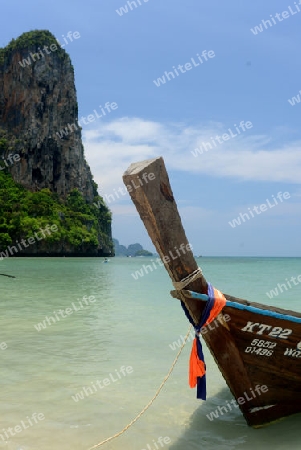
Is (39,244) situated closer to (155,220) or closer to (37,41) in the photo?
(37,41)

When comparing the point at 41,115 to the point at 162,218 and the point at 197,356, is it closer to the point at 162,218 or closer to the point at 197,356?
the point at 162,218

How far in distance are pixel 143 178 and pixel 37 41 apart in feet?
294

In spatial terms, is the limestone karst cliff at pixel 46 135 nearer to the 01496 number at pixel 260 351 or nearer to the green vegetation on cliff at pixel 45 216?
the green vegetation on cliff at pixel 45 216

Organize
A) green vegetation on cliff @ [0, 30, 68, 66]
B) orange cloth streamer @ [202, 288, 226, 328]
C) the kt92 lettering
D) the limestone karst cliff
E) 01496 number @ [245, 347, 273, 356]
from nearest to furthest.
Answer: orange cloth streamer @ [202, 288, 226, 328], the kt92 lettering, 01496 number @ [245, 347, 273, 356], the limestone karst cliff, green vegetation on cliff @ [0, 30, 68, 66]

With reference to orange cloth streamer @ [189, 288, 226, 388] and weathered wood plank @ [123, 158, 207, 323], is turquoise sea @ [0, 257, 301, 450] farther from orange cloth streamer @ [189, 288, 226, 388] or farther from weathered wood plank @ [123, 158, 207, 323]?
weathered wood plank @ [123, 158, 207, 323]

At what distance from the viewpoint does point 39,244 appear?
67250 millimetres

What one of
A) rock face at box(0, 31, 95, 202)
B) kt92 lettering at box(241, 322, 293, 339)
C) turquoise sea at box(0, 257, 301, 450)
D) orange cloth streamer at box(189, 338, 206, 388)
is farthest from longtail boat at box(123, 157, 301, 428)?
rock face at box(0, 31, 95, 202)

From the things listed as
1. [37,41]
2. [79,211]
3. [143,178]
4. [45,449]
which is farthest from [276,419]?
[37,41]

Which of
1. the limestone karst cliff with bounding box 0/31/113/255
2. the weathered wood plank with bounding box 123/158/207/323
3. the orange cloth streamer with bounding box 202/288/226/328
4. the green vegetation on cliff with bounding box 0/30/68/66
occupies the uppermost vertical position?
the green vegetation on cliff with bounding box 0/30/68/66

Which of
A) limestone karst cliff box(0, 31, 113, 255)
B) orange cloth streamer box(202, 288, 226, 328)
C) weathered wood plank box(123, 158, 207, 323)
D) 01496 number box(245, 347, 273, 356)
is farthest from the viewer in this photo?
limestone karst cliff box(0, 31, 113, 255)

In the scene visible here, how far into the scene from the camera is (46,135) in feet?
255

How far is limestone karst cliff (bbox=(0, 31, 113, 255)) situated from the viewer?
75938 millimetres

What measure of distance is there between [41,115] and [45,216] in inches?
756

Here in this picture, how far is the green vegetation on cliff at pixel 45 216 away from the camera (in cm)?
6669
